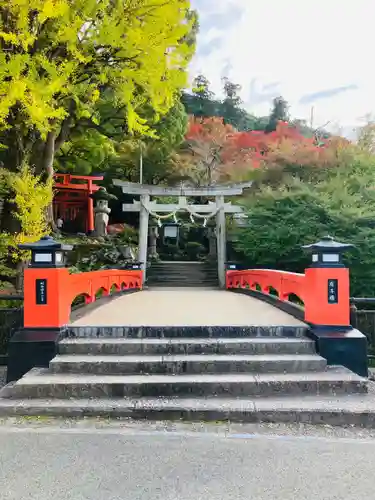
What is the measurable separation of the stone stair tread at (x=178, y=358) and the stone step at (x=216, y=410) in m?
0.53

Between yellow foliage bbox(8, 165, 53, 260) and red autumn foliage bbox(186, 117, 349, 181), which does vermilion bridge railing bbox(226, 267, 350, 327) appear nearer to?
yellow foliage bbox(8, 165, 53, 260)

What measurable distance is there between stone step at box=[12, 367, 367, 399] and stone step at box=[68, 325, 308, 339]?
0.80 m

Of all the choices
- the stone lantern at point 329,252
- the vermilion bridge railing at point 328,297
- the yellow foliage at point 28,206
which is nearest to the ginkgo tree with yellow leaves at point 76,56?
the yellow foliage at point 28,206

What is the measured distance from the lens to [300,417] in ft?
10.8

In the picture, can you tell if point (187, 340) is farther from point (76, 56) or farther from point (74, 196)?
point (74, 196)

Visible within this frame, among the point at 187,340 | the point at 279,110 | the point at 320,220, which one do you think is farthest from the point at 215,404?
the point at 279,110

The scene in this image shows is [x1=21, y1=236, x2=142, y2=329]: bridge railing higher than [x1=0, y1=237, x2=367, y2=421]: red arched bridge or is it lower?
higher

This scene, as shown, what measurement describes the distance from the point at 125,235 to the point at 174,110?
26.4 feet

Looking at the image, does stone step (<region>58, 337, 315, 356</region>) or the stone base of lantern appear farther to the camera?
stone step (<region>58, 337, 315, 356</region>)

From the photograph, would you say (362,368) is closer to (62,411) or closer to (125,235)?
(62,411)

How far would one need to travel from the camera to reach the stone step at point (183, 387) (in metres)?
3.61

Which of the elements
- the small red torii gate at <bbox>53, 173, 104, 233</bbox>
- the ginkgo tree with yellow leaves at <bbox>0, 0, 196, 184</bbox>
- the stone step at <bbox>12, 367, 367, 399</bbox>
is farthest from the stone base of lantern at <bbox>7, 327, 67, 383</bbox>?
the small red torii gate at <bbox>53, 173, 104, 233</bbox>

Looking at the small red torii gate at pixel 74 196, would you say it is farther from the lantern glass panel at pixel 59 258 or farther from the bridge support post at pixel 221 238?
the lantern glass panel at pixel 59 258

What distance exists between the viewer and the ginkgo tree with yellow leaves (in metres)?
7.11
